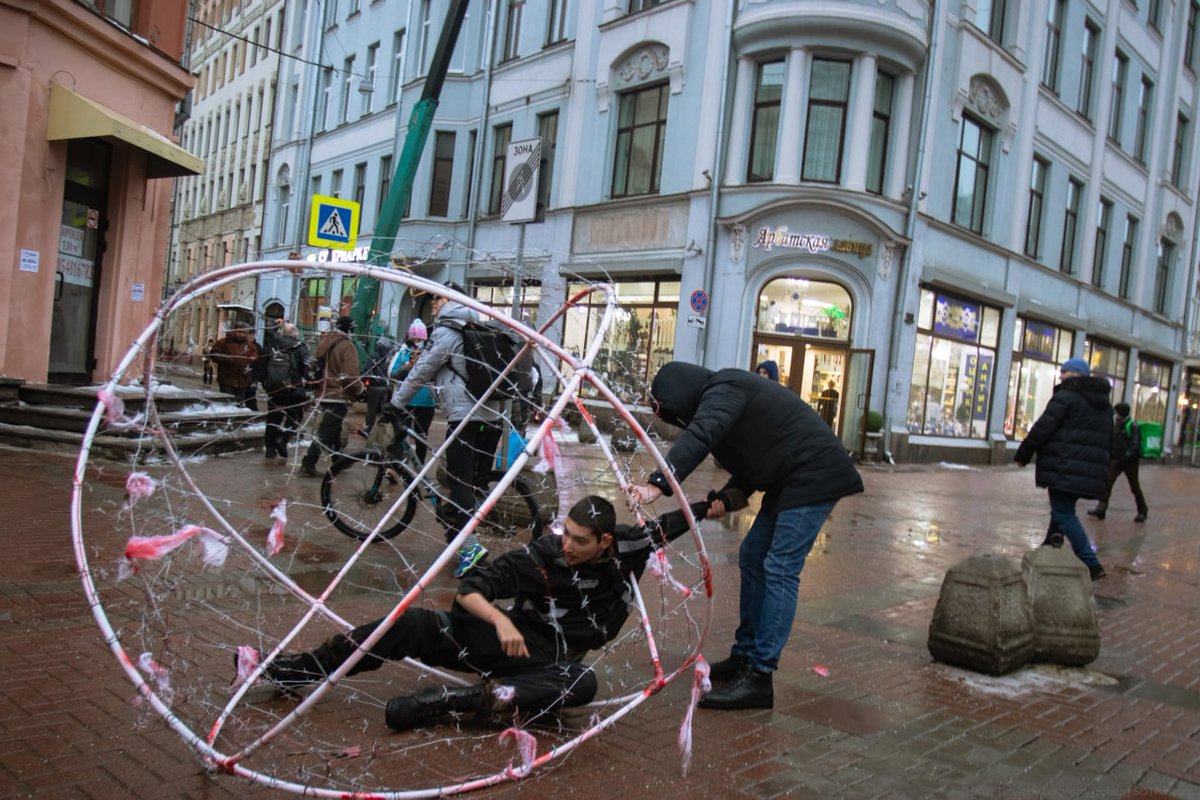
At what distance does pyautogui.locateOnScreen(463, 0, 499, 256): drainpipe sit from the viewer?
26.3 metres

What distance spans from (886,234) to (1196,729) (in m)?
16.1

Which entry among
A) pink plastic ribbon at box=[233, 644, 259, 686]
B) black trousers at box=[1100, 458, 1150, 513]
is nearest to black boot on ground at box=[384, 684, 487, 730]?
pink plastic ribbon at box=[233, 644, 259, 686]

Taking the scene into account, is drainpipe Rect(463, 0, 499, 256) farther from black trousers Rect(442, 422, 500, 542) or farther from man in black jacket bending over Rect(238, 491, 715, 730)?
man in black jacket bending over Rect(238, 491, 715, 730)

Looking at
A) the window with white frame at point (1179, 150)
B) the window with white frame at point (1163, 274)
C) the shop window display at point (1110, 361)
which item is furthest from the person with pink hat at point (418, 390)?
the window with white frame at point (1179, 150)

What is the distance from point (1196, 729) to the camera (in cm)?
456

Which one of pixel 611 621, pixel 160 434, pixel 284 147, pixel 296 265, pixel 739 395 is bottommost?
pixel 611 621

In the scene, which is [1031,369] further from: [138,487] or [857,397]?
[138,487]

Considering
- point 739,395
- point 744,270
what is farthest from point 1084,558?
point 744,270

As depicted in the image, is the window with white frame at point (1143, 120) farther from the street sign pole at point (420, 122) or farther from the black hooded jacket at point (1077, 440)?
the black hooded jacket at point (1077, 440)

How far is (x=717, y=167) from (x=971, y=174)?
6.92 meters

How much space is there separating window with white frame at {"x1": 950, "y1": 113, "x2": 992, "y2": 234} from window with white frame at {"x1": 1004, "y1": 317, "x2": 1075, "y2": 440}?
3.85 meters

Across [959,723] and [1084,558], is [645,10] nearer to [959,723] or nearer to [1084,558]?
[1084,558]

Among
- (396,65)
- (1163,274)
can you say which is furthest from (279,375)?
(1163,274)

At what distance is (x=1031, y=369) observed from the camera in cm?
2597
